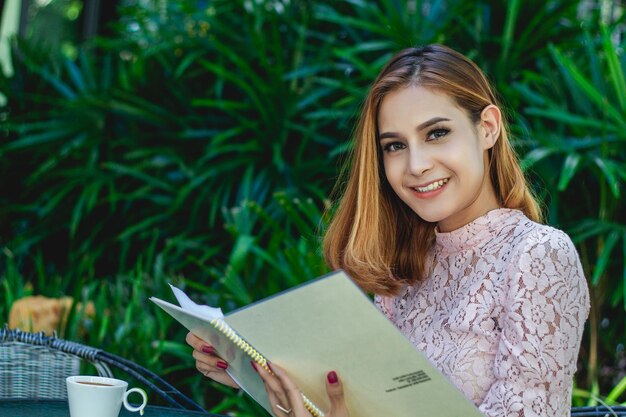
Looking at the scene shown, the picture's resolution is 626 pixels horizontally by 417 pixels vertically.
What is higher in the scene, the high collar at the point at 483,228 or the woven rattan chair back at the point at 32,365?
the high collar at the point at 483,228

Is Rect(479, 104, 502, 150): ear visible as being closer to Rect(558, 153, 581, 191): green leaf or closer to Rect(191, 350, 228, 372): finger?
Rect(191, 350, 228, 372): finger

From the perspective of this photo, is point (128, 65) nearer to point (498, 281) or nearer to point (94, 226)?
point (94, 226)

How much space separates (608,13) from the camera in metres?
4.67

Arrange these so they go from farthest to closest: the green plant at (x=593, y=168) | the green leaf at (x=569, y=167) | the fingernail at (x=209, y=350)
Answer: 1. the green plant at (x=593, y=168)
2. the green leaf at (x=569, y=167)
3. the fingernail at (x=209, y=350)

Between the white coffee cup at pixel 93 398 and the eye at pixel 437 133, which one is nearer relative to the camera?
Answer: the white coffee cup at pixel 93 398

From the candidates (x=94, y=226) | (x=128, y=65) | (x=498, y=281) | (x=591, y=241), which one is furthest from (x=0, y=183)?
(x=498, y=281)

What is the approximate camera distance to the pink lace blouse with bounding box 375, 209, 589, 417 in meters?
1.43

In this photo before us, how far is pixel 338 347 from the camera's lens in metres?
1.27

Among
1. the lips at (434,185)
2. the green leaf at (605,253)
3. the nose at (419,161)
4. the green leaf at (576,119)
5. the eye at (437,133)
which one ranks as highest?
the eye at (437,133)

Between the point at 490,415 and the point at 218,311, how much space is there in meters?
0.46

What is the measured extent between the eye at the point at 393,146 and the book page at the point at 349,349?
1.68 ft

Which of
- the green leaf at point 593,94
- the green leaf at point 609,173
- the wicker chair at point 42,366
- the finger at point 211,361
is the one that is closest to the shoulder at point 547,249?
the finger at point 211,361

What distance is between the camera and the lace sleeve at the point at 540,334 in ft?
4.66

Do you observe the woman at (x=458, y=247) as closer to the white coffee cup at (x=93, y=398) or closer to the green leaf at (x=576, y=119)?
the white coffee cup at (x=93, y=398)
